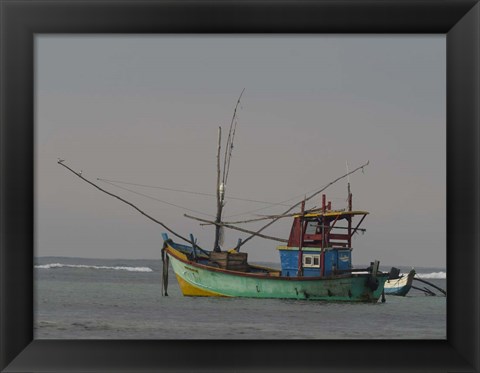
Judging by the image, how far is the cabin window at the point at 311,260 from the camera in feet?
19.9

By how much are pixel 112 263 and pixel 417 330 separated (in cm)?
171

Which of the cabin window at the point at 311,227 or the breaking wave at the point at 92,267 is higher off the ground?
the cabin window at the point at 311,227

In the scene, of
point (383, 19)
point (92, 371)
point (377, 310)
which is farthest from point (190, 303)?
point (383, 19)

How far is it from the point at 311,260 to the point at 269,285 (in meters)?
0.64

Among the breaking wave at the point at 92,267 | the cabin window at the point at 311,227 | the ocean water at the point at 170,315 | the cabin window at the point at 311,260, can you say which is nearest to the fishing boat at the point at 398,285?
the ocean water at the point at 170,315

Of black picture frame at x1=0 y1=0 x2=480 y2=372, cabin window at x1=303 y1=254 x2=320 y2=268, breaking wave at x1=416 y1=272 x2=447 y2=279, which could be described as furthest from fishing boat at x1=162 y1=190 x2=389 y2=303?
black picture frame at x1=0 y1=0 x2=480 y2=372

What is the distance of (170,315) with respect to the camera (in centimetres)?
443

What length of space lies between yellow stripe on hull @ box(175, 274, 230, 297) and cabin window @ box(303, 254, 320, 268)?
72cm

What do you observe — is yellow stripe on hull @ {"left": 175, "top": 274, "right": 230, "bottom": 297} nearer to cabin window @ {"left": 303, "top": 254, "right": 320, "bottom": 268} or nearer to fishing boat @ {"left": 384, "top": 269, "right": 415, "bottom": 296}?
cabin window @ {"left": 303, "top": 254, "right": 320, "bottom": 268}

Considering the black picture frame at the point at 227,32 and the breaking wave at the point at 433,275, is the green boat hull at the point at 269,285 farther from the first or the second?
the black picture frame at the point at 227,32

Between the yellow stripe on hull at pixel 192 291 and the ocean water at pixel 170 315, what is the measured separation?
0.57 m

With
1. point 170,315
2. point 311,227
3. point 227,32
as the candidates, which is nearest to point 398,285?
point 311,227

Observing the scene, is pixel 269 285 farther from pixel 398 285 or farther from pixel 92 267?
pixel 92 267

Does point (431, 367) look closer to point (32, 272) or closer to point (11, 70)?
point (32, 272)
